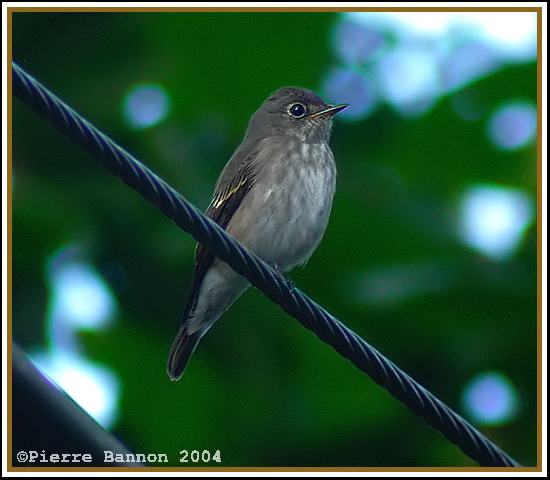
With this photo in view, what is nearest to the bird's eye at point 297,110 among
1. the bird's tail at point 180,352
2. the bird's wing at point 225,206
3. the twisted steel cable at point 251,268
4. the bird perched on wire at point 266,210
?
the bird perched on wire at point 266,210

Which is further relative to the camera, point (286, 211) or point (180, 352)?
point (180, 352)

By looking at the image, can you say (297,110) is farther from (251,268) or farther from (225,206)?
(251,268)

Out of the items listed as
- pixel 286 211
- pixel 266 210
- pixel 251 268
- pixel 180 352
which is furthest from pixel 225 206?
pixel 251 268

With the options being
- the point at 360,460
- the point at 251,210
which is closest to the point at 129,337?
the point at 251,210

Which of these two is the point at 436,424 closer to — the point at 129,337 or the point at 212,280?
the point at 212,280

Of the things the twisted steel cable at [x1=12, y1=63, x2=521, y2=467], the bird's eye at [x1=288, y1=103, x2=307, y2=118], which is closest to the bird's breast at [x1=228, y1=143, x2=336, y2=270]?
the bird's eye at [x1=288, y1=103, x2=307, y2=118]

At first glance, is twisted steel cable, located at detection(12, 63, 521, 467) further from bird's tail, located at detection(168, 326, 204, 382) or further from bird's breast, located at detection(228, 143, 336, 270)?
bird's tail, located at detection(168, 326, 204, 382)
